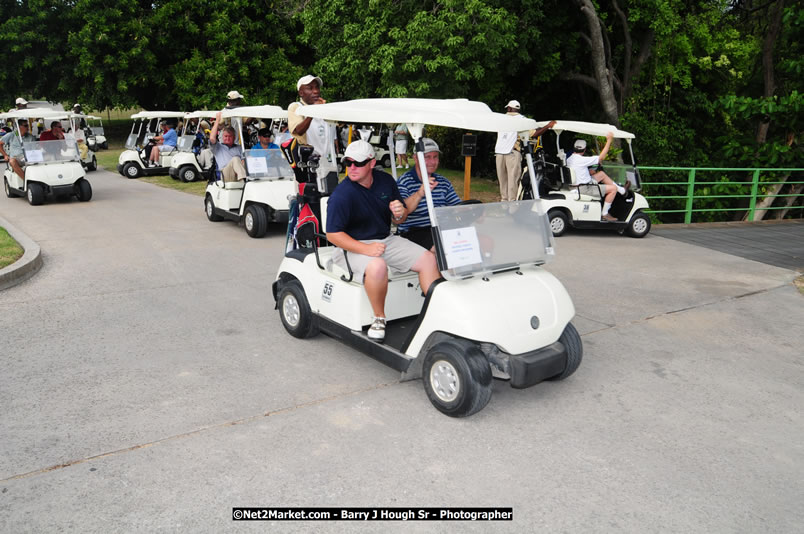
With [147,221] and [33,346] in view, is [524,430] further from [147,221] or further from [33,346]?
[147,221]

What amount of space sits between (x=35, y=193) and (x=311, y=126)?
8.90m

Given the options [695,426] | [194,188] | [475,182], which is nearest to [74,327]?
[695,426]

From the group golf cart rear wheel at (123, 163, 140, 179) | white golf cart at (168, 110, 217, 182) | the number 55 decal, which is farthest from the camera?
golf cart rear wheel at (123, 163, 140, 179)

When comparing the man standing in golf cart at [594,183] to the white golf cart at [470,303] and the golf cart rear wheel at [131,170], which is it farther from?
the golf cart rear wheel at [131,170]

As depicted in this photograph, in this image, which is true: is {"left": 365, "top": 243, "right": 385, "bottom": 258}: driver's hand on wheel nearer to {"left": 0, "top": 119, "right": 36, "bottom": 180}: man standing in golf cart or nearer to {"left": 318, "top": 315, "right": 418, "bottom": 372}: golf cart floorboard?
{"left": 318, "top": 315, "right": 418, "bottom": 372}: golf cart floorboard

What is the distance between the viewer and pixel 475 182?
65.4ft

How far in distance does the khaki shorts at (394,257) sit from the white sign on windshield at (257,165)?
582cm

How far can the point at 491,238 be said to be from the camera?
430 cm

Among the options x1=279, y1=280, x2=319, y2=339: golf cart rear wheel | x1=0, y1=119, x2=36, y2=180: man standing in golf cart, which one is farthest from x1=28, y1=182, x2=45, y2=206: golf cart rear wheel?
x1=279, y1=280, x2=319, y2=339: golf cart rear wheel

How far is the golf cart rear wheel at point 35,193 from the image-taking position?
41.6ft

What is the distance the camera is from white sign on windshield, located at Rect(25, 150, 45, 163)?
12.9 metres

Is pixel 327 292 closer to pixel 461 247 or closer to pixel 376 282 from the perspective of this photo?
pixel 376 282

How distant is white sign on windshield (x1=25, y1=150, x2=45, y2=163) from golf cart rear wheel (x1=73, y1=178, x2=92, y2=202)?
0.80 meters

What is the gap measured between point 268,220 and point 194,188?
7.08 metres
